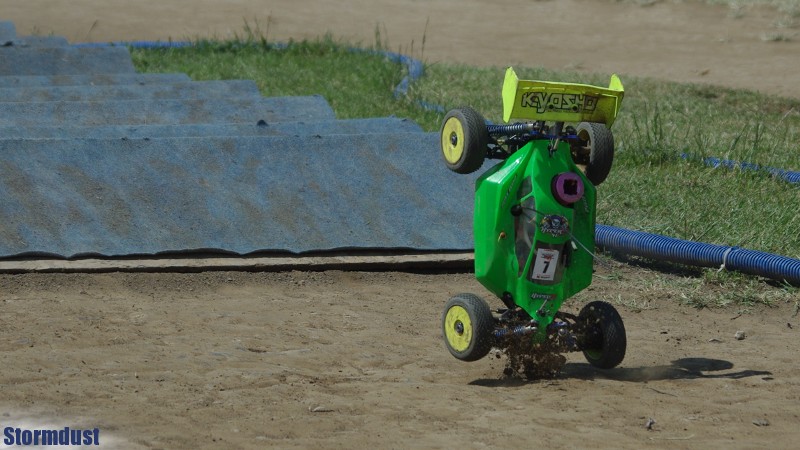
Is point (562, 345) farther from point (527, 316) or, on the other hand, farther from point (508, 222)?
point (508, 222)

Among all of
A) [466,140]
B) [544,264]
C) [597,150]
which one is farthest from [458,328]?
[597,150]

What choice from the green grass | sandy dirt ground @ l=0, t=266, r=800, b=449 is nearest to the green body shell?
sandy dirt ground @ l=0, t=266, r=800, b=449

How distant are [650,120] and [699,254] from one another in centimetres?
441

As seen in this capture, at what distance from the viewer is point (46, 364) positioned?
194 inches

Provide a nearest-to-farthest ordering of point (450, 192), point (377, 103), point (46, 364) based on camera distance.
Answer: point (46, 364) → point (450, 192) → point (377, 103)

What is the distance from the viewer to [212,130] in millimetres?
8352

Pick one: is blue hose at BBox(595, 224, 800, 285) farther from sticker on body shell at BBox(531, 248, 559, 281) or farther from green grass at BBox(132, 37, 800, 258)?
sticker on body shell at BBox(531, 248, 559, 281)

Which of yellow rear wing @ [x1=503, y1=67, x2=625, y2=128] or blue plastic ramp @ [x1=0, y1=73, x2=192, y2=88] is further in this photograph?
blue plastic ramp @ [x1=0, y1=73, x2=192, y2=88]

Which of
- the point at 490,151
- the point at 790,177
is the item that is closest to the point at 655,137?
the point at 790,177

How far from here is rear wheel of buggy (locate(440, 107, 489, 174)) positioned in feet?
16.3

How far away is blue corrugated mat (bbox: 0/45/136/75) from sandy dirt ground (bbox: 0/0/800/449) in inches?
233

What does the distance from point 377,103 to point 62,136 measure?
3.90 m

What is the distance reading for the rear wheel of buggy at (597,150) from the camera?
199 inches

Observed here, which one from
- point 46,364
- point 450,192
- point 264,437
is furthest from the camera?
point 450,192
